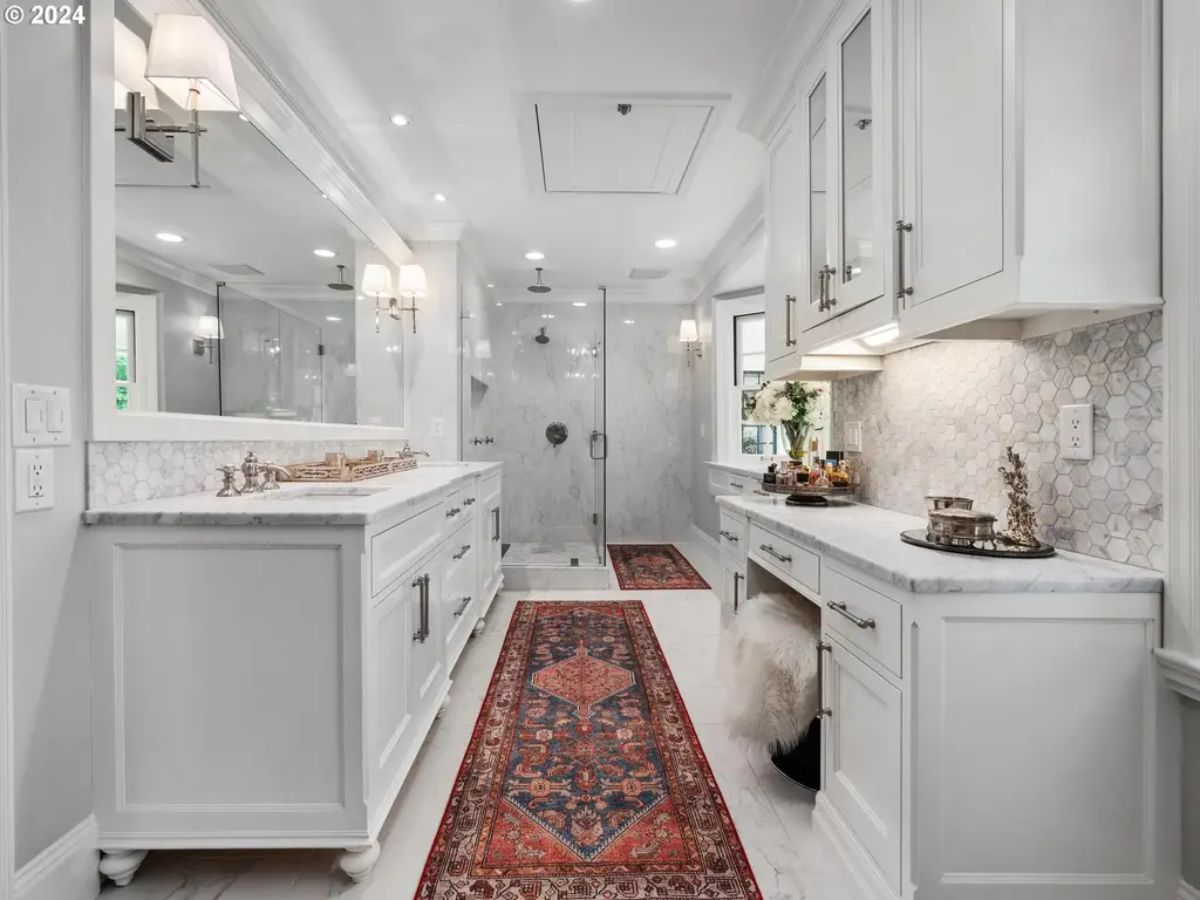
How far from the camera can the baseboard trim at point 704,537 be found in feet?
16.1

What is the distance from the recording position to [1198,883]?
111 centimetres

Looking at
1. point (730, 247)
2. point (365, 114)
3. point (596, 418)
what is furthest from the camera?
point (596, 418)

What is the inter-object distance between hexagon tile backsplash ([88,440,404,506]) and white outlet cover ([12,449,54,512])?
118 mm

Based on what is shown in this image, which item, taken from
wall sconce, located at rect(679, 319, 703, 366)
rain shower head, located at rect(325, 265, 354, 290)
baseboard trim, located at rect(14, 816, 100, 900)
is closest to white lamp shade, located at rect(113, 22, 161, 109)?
rain shower head, located at rect(325, 265, 354, 290)

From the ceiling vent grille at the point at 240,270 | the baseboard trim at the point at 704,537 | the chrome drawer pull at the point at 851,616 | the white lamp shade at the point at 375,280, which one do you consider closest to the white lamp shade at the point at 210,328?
the ceiling vent grille at the point at 240,270

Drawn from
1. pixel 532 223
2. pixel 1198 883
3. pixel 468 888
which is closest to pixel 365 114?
pixel 532 223

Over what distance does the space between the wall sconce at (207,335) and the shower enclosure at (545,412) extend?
2.80 metres

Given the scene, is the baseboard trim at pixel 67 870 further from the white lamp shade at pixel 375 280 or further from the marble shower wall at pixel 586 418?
the marble shower wall at pixel 586 418

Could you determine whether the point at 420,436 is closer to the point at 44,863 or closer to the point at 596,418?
the point at 596,418

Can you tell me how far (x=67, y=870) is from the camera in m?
1.33

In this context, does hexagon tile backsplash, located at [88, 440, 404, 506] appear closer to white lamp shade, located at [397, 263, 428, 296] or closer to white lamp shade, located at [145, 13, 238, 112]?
white lamp shade, located at [145, 13, 238, 112]

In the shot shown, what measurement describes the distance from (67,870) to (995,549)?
2165mm

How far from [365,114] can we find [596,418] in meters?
2.93

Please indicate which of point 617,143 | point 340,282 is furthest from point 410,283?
point 617,143
